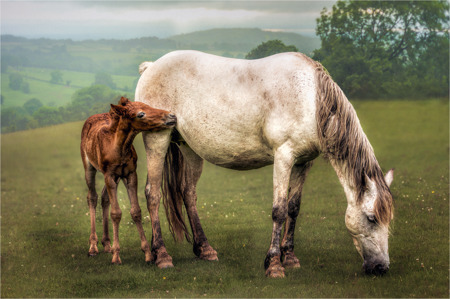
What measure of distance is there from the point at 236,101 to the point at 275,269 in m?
2.53

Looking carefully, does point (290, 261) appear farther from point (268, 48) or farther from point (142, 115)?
point (268, 48)

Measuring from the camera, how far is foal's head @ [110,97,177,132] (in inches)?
297

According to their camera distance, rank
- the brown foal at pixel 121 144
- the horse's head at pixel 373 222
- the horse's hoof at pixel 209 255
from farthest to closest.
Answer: the horse's hoof at pixel 209 255
the brown foal at pixel 121 144
the horse's head at pixel 373 222

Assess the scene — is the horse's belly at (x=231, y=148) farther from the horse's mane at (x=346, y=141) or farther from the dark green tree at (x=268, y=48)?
the dark green tree at (x=268, y=48)

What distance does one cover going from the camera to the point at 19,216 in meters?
13.1

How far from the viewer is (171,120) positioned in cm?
782

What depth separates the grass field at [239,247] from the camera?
698 centimetres

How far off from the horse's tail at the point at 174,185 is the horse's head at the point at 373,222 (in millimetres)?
3120

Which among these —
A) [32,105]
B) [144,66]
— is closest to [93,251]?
[144,66]

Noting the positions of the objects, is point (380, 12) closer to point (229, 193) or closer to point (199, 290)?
point (229, 193)

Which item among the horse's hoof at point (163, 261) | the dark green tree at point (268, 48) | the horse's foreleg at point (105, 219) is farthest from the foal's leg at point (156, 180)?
the dark green tree at point (268, 48)

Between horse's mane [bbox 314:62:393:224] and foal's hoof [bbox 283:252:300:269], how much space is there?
1470 mm

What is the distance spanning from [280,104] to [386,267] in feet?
9.00

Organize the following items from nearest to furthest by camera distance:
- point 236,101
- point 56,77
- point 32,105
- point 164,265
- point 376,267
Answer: point 376,267 → point 236,101 → point 164,265 → point 56,77 → point 32,105
